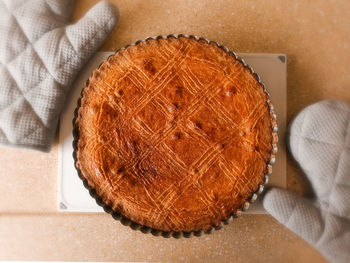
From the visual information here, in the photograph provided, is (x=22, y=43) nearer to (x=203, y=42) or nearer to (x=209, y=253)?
(x=203, y=42)

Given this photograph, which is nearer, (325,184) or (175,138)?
(175,138)

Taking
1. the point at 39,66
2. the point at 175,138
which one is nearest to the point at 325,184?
the point at 175,138

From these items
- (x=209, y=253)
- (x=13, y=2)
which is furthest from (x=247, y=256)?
(x=13, y=2)

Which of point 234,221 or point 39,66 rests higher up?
point 39,66

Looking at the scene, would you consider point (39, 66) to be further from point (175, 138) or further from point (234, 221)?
point (234, 221)

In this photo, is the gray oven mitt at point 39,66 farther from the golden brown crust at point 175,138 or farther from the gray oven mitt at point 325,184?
the gray oven mitt at point 325,184

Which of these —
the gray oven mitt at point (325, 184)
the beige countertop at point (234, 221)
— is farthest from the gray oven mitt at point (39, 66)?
the gray oven mitt at point (325, 184)

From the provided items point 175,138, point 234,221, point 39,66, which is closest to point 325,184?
point 234,221
